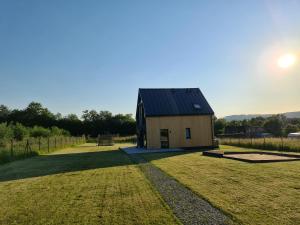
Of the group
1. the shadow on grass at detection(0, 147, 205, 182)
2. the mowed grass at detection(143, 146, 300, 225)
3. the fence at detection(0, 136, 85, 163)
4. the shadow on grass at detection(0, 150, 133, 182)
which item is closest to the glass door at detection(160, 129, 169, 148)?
the shadow on grass at detection(0, 147, 205, 182)

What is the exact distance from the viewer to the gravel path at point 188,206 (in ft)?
15.1

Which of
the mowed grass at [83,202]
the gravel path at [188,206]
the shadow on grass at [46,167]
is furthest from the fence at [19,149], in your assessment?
the gravel path at [188,206]

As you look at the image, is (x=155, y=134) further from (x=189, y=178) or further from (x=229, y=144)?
(x=189, y=178)

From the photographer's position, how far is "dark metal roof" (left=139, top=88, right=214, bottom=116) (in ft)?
76.5

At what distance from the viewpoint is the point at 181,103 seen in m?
24.5

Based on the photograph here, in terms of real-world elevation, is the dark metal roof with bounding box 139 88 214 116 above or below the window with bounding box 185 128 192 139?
above

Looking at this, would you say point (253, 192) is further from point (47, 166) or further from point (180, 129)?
point (180, 129)

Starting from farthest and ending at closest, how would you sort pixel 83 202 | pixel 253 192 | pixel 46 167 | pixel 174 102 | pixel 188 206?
pixel 174 102
pixel 46 167
pixel 253 192
pixel 83 202
pixel 188 206

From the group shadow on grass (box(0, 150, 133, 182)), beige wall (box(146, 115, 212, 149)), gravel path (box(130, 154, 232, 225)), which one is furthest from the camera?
beige wall (box(146, 115, 212, 149))

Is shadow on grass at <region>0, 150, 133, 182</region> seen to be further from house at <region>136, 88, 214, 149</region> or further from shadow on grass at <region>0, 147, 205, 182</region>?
house at <region>136, 88, 214, 149</region>

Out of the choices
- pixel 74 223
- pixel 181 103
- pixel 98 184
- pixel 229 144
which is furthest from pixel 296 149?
pixel 74 223

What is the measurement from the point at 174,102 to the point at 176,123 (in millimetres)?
A: 2133

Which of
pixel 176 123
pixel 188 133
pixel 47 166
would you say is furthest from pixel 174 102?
pixel 47 166

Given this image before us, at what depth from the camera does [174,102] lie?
24453 millimetres
